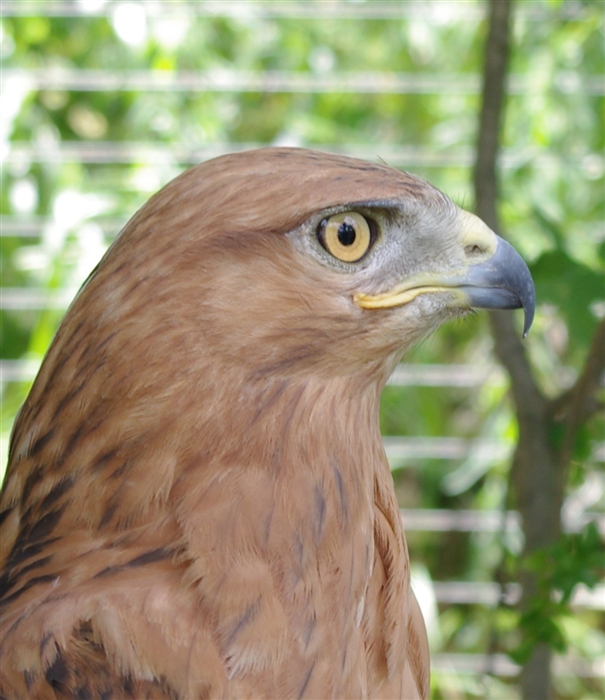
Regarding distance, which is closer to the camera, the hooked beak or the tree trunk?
the hooked beak

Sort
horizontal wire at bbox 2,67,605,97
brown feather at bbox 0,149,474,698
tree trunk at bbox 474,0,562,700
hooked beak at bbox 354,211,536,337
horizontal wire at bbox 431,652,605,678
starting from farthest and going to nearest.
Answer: horizontal wire at bbox 2,67,605,97 < horizontal wire at bbox 431,652,605,678 < tree trunk at bbox 474,0,562,700 < hooked beak at bbox 354,211,536,337 < brown feather at bbox 0,149,474,698

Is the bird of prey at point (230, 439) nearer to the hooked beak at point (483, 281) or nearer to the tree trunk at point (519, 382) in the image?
→ the hooked beak at point (483, 281)

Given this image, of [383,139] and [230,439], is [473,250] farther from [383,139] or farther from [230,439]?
[383,139]

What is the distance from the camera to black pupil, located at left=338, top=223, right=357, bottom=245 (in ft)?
3.41

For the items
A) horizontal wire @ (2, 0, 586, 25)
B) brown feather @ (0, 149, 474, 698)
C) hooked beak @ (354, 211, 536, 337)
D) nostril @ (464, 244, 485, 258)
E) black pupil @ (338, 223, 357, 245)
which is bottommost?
brown feather @ (0, 149, 474, 698)

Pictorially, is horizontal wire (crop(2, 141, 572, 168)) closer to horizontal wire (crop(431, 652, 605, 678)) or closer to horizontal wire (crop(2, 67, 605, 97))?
horizontal wire (crop(2, 67, 605, 97))

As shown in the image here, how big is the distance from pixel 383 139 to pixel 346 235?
2.53 metres

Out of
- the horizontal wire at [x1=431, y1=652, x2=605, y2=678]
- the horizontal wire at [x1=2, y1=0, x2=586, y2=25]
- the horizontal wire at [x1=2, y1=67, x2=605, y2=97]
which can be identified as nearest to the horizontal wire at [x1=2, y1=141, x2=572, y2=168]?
the horizontal wire at [x1=2, y1=67, x2=605, y2=97]

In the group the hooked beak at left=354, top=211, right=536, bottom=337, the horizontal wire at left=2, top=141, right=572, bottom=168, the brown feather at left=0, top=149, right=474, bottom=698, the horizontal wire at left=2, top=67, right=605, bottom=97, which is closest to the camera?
the brown feather at left=0, top=149, right=474, bottom=698

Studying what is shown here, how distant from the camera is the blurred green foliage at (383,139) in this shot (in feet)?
9.49

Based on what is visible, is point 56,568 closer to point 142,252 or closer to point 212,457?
point 212,457

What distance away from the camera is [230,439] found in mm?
1020

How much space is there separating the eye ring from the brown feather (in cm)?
2

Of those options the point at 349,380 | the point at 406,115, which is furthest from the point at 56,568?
the point at 406,115
